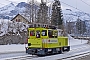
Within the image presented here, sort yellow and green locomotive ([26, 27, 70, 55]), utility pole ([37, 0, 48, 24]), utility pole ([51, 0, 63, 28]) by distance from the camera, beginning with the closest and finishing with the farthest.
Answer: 1. yellow and green locomotive ([26, 27, 70, 55])
2. utility pole ([37, 0, 48, 24])
3. utility pole ([51, 0, 63, 28])

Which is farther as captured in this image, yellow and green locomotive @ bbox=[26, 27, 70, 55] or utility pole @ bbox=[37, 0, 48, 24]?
utility pole @ bbox=[37, 0, 48, 24]

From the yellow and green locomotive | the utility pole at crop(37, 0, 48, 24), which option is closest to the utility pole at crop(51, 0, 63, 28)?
the utility pole at crop(37, 0, 48, 24)

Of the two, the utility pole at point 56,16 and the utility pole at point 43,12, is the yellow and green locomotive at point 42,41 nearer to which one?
the utility pole at point 43,12

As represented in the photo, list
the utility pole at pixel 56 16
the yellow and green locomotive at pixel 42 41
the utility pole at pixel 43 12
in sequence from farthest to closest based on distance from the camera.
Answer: the utility pole at pixel 56 16
the utility pole at pixel 43 12
the yellow and green locomotive at pixel 42 41

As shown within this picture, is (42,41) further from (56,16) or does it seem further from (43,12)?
(56,16)

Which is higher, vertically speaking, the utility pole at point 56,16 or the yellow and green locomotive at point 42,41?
the utility pole at point 56,16

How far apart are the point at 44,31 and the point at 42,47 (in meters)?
1.63

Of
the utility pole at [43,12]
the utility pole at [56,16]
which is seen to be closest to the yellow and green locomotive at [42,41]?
the utility pole at [43,12]

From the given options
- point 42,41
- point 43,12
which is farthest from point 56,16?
point 42,41

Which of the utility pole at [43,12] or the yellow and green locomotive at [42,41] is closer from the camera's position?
the yellow and green locomotive at [42,41]

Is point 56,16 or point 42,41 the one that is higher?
point 56,16

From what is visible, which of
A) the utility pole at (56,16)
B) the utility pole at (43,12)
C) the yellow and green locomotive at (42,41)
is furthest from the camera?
the utility pole at (56,16)

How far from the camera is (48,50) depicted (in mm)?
26125

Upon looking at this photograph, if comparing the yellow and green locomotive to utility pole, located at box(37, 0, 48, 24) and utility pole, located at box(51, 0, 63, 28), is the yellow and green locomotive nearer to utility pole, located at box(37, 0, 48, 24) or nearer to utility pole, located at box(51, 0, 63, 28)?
utility pole, located at box(37, 0, 48, 24)
